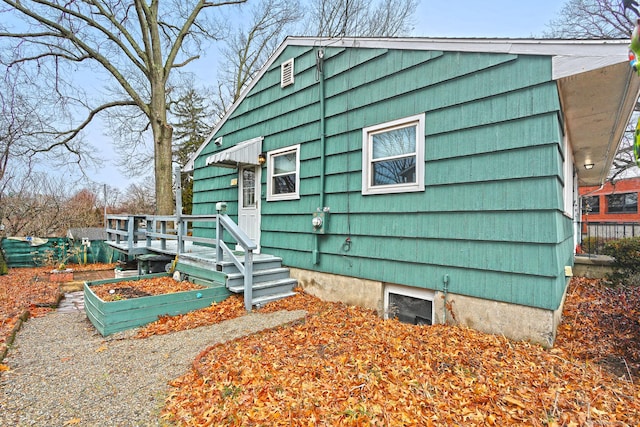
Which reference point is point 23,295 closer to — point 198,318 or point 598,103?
point 198,318

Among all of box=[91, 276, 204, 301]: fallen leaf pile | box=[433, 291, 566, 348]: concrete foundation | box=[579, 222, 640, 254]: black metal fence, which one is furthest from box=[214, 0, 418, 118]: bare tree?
box=[579, 222, 640, 254]: black metal fence

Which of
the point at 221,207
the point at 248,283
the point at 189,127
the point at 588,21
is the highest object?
the point at 588,21

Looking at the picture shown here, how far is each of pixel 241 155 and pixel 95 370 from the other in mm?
4182

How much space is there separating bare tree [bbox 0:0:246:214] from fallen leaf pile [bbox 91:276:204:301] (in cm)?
465

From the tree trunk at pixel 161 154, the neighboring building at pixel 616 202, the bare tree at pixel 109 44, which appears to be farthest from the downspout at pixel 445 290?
the neighboring building at pixel 616 202

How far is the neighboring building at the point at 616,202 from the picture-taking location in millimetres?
20094

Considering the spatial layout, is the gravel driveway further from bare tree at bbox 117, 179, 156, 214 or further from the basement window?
bare tree at bbox 117, 179, 156, 214

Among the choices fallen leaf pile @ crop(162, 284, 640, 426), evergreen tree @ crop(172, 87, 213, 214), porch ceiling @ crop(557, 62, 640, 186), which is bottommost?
fallen leaf pile @ crop(162, 284, 640, 426)

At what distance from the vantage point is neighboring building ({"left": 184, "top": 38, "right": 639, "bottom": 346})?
10.4ft

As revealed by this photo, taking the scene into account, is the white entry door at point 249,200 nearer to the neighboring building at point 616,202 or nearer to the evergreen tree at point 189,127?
the evergreen tree at point 189,127

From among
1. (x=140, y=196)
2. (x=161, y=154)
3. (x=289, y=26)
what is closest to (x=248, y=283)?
(x=161, y=154)

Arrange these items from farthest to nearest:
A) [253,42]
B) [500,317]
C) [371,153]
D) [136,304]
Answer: [253,42]
[371,153]
[136,304]
[500,317]

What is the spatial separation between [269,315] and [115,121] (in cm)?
1334

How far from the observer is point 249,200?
6.98 metres
